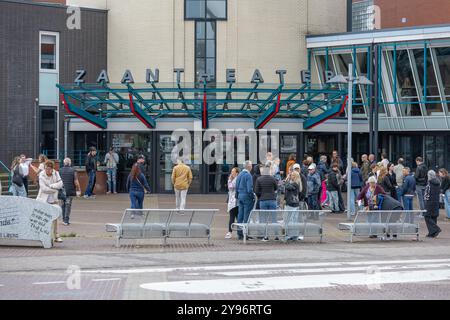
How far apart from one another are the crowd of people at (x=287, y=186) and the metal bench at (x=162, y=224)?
1.40 metres

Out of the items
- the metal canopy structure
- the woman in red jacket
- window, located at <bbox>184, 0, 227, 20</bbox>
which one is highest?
window, located at <bbox>184, 0, 227, 20</bbox>

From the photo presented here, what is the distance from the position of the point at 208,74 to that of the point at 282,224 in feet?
56.0

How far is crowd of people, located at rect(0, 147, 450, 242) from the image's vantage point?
21.3 meters

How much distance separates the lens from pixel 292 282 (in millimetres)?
14234

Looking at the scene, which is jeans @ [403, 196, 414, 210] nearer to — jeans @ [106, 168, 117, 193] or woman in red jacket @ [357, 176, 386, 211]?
woman in red jacket @ [357, 176, 386, 211]

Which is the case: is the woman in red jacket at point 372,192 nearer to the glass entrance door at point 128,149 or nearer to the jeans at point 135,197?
the jeans at point 135,197

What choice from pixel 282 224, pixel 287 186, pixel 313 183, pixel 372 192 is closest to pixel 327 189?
pixel 313 183

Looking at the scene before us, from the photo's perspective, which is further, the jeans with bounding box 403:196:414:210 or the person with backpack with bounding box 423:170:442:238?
the jeans with bounding box 403:196:414:210

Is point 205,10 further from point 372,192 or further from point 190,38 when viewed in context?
point 372,192

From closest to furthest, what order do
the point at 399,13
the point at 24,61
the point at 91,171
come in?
the point at 91,171, the point at 24,61, the point at 399,13

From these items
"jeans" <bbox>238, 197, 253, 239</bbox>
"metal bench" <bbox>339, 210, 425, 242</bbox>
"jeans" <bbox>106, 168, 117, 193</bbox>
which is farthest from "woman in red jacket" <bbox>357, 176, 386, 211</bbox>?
"jeans" <bbox>106, 168, 117, 193</bbox>

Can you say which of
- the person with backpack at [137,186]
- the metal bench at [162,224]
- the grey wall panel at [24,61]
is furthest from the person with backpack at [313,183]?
the grey wall panel at [24,61]

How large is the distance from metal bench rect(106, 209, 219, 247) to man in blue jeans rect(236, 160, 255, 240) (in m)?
1.36
